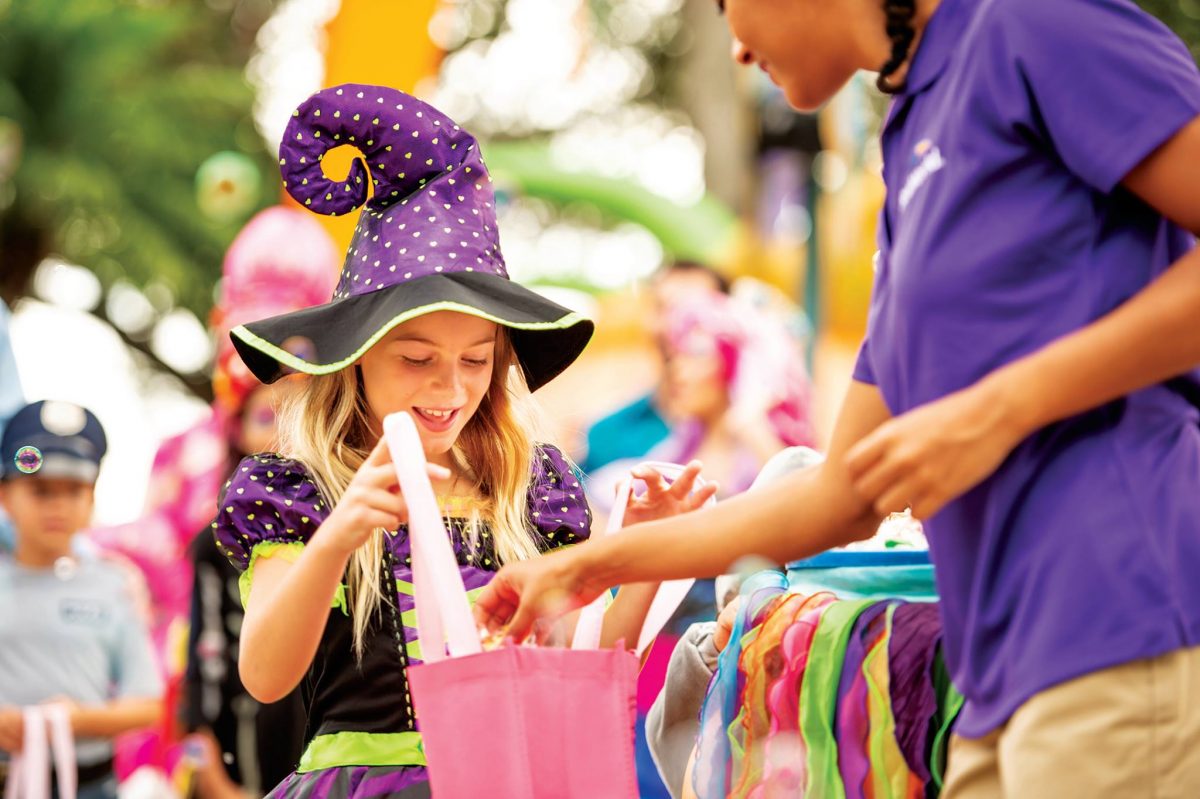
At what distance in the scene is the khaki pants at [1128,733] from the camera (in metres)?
1.67

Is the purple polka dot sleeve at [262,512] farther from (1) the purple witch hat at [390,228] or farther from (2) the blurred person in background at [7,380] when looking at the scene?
(2) the blurred person in background at [7,380]

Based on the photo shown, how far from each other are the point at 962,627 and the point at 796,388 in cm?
505

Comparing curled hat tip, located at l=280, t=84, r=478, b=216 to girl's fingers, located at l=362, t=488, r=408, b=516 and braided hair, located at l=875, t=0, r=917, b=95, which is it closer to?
girl's fingers, located at l=362, t=488, r=408, b=516

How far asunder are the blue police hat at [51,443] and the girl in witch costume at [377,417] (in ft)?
8.75

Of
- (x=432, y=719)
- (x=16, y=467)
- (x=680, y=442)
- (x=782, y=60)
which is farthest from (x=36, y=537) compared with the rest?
(x=782, y=60)

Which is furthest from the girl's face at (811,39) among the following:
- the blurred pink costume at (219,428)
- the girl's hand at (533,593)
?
the blurred pink costume at (219,428)

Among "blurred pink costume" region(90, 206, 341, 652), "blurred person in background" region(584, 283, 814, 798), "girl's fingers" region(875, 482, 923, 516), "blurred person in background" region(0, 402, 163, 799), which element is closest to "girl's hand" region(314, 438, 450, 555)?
"girl's fingers" region(875, 482, 923, 516)

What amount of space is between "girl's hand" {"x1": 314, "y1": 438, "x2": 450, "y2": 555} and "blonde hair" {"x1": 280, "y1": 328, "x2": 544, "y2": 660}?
0.40 metres

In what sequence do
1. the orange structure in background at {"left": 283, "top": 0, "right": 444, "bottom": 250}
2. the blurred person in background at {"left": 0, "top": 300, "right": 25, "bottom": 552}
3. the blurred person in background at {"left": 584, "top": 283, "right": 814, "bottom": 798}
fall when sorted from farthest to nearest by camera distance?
the orange structure in background at {"left": 283, "top": 0, "right": 444, "bottom": 250}
the blurred person in background at {"left": 584, "top": 283, "right": 814, "bottom": 798}
the blurred person in background at {"left": 0, "top": 300, "right": 25, "bottom": 552}

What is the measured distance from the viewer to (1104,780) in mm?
1672

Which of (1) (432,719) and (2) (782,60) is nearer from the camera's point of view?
(2) (782,60)

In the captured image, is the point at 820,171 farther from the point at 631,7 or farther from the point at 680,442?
the point at 631,7

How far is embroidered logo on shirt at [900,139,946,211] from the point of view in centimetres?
182

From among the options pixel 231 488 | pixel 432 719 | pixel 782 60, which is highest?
pixel 782 60
